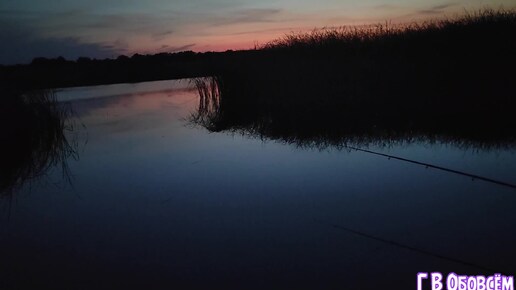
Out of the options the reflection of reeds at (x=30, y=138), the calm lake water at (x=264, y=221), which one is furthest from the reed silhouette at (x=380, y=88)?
the reflection of reeds at (x=30, y=138)

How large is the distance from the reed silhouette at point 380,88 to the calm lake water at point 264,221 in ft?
4.40

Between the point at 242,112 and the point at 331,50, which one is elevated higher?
the point at 331,50

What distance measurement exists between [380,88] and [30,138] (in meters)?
7.63

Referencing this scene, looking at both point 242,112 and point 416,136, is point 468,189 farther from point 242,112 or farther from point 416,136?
point 242,112

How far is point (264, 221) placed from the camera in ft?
13.3

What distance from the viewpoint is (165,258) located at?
3412 millimetres

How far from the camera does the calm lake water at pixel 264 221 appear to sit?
309 cm

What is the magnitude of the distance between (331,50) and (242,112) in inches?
131

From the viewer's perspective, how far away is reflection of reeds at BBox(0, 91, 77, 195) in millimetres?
6426

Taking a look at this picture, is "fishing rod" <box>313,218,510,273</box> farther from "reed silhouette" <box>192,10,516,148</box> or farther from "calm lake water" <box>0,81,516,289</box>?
"reed silhouette" <box>192,10,516,148</box>

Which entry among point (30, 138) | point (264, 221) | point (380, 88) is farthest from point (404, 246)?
point (380, 88)

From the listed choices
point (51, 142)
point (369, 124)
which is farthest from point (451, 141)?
point (51, 142)

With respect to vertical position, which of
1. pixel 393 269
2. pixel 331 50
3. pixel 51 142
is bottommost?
pixel 393 269

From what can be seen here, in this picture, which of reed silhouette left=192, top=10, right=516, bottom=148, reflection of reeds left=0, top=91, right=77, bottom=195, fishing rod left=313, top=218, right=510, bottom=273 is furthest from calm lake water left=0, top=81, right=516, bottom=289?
reed silhouette left=192, top=10, right=516, bottom=148
